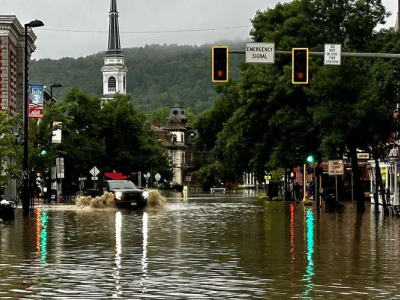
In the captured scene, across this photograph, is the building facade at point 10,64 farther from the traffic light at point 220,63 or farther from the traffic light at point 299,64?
the traffic light at point 299,64

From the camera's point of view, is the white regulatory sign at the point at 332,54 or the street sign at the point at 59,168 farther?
the street sign at the point at 59,168

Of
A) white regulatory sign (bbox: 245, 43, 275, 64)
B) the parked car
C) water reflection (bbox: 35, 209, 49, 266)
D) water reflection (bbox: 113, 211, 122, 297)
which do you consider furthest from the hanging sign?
white regulatory sign (bbox: 245, 43, 275, 64)

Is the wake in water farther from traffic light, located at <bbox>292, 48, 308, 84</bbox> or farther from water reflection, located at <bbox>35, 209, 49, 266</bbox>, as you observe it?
traffic light, located at <bbox>292, 48, 308, 84</bbox>

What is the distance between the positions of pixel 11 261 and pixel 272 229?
50.2ft

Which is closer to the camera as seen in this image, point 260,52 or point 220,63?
point 220,63

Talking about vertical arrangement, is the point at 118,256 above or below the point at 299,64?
below

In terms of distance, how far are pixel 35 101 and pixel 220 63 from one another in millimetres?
28978

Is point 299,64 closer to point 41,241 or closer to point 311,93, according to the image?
point 41,241

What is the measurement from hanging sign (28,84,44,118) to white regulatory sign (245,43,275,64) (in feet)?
90.7

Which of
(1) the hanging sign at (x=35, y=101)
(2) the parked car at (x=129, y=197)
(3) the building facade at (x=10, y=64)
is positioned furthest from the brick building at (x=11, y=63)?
(2) the parked car at (x=129, y=197)

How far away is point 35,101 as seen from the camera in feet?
197

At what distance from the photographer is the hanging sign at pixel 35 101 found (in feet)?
196

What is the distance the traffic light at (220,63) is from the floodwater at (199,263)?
4.70 metres

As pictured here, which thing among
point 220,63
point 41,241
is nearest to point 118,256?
point 41,241
